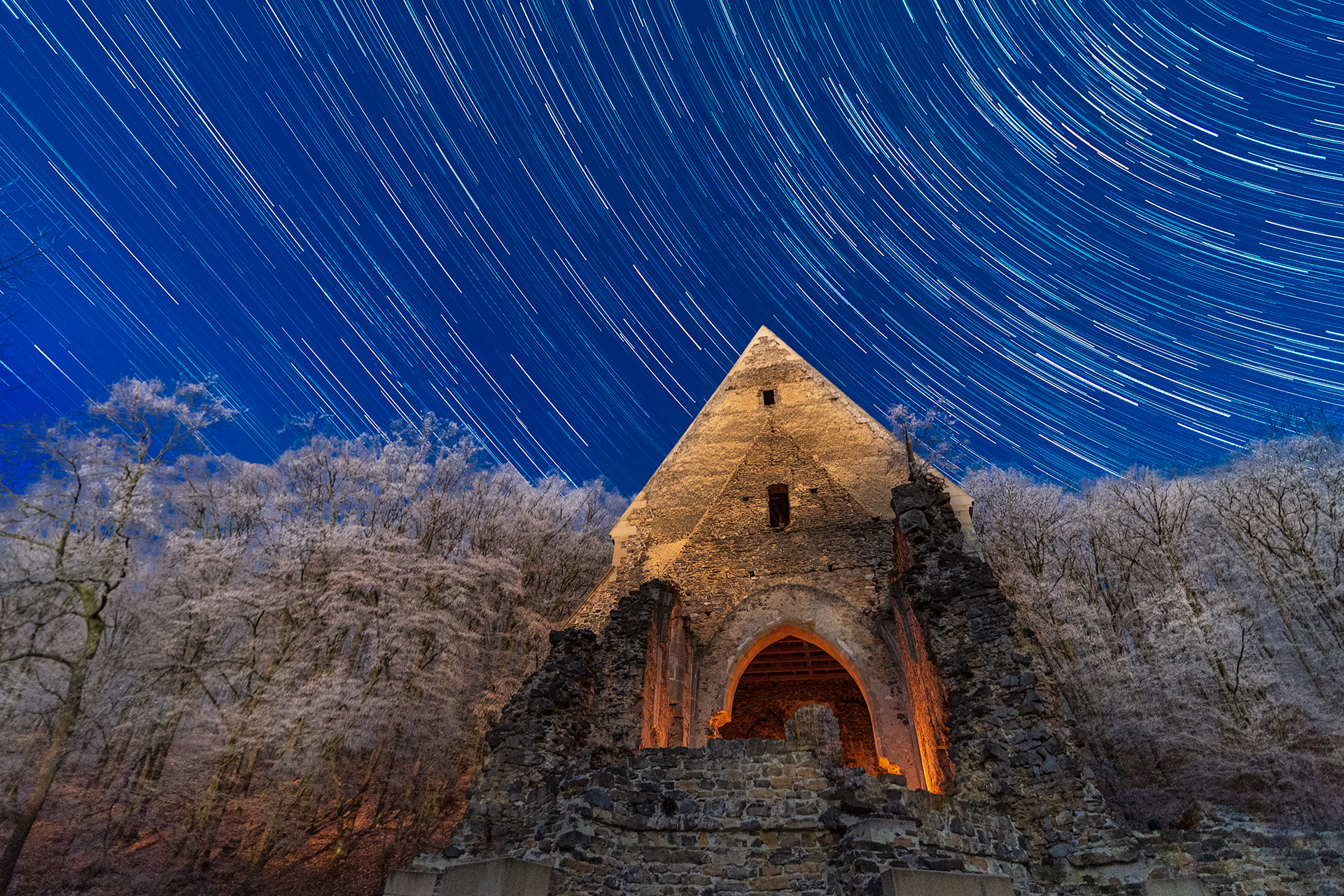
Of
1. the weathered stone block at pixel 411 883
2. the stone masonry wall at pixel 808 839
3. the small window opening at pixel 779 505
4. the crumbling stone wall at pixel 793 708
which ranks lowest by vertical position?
the weathered stone block at pixel 411 883

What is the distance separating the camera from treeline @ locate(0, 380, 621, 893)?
515 inches

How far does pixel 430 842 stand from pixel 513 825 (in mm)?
7008

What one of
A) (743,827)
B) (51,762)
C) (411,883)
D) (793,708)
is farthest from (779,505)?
(51,762)

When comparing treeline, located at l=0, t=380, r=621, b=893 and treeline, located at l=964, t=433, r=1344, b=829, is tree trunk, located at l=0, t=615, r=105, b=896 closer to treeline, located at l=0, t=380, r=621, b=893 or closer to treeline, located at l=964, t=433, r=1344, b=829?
treeline, located at l=0, t=380, r=621, b=893

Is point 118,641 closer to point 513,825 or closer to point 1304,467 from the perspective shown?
point 513,825

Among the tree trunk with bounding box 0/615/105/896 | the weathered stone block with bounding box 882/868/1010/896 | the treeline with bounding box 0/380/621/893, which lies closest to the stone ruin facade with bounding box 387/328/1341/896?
the weathered stone block with bounding box 882/868/1010/896

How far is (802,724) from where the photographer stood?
9.09m

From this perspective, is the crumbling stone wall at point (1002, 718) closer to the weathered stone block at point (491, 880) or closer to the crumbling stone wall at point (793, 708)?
the weathered stone block at point (491, 880)

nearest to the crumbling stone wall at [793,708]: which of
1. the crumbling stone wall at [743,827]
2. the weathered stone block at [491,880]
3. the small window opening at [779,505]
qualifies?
the small window opening at [779,505]

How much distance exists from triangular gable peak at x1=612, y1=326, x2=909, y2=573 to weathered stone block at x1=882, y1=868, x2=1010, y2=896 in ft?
33.1

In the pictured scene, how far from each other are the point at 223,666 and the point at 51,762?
397 centimetres

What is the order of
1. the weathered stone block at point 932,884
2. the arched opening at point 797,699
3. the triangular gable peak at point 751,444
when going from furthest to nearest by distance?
the arched opening at point 797,699, the triangular gable peak at point 751,444, the weathered stone block at point 932,884

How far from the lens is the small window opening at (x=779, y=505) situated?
1656 cm

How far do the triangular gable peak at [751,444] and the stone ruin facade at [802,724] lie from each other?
2.9 inches
